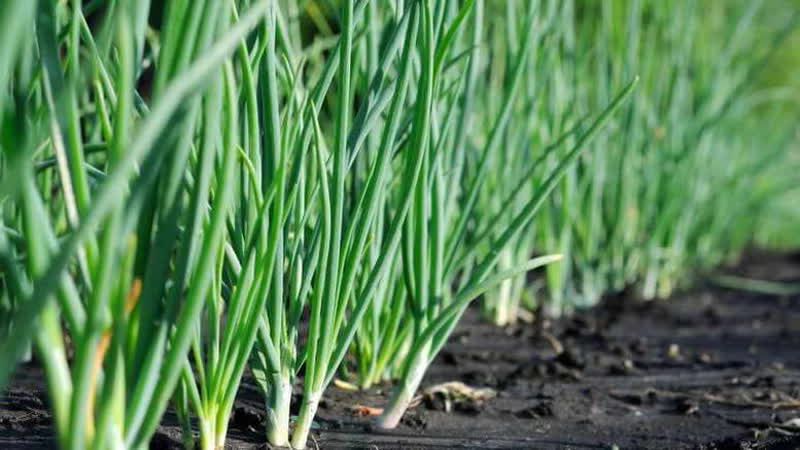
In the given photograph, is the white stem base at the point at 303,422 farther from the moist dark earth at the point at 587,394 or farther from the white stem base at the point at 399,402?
the white stem base at the point at 399,402

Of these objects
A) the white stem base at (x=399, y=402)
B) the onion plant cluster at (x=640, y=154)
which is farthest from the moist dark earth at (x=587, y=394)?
the onion plant cluster at (x=640, y=154)

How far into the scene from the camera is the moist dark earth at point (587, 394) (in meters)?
1.13

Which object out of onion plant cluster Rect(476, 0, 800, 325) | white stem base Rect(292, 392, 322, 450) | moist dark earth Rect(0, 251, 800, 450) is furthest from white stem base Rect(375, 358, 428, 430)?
onion plant cluster Rect(476, 0, 800, 325)

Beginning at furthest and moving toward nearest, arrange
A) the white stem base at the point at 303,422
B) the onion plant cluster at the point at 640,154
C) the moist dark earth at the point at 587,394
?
1. the onion plant cluster at the point at 640,154
2. the moist dark earth at the point at 587,394
3. the white stem base at the point at 303,422

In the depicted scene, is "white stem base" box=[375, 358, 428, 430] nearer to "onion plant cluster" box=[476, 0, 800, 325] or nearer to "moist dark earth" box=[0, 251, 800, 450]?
"moist dark earth" box=[0, 251, 800, 450]

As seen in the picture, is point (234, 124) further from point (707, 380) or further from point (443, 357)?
point (707, 380)

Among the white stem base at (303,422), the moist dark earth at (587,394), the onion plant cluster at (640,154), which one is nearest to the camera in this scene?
the white stem base at (303,422)

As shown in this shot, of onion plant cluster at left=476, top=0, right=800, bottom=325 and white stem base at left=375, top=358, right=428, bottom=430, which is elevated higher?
onion plant cluster at left=476, top=0, right=800, bottom=325

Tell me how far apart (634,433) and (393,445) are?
1.16 feet

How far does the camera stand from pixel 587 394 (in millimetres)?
1440

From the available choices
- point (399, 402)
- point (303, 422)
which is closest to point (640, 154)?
point (399, 402)

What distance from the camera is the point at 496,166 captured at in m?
1.83

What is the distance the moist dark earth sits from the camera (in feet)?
3.70

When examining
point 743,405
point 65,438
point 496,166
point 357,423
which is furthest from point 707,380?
point 65,438
